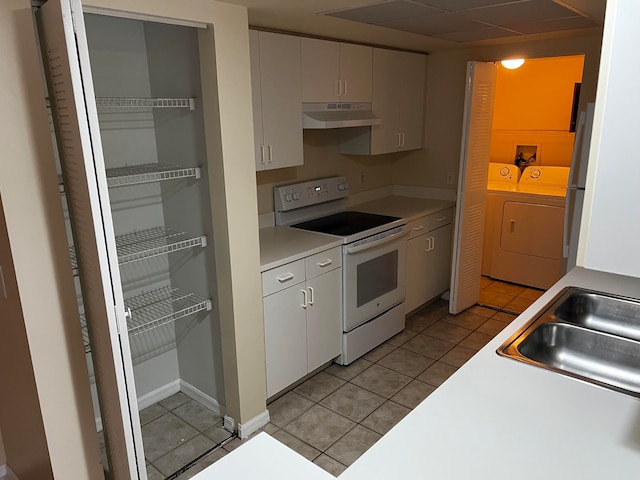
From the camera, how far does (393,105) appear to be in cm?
385

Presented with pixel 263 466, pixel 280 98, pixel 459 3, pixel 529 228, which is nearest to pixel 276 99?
pixel 280 98

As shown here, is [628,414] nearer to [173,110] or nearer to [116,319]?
[116,319]

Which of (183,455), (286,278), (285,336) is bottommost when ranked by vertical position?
(183,455)

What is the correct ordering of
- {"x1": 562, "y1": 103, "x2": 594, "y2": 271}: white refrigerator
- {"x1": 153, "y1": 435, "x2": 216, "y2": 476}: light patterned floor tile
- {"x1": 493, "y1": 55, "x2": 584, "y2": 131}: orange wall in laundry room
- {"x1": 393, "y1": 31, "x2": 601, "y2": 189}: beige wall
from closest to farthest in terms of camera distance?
{"x1": 153, "y1": 435, "x2": 216, "y2": 476}: light patterned floor tile
{"x1": 562, "y1": 103, "x2": 594, "y2": 271}: white refrigerator
{"x1": 393, "y1": 31, "x2": 601, "y2": 189}: beige wall
{"x1": 493, "y1": 55, "x2": 584, "y2": 131}: orange wall in laundry room

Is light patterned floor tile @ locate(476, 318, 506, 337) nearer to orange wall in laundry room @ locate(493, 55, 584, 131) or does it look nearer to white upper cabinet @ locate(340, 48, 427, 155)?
white upper cabinet @ locate(340, 48, 427, 155)

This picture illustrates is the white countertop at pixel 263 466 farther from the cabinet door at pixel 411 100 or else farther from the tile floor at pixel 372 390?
the cabinet door at pixel 411 100

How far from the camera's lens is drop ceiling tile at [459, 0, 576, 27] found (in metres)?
2.35

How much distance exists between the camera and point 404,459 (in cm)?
112

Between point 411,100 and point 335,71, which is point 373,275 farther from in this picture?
point 411,100

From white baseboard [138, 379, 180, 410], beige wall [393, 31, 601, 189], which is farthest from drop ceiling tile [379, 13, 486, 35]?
white baseboard [138, 379, 180, 410]

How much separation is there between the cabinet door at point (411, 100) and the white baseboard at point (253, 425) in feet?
7.99

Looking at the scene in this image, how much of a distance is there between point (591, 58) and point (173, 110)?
2.93 meters

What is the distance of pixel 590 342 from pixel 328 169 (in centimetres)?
252

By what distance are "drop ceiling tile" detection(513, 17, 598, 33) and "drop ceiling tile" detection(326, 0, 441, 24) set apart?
84 cm
